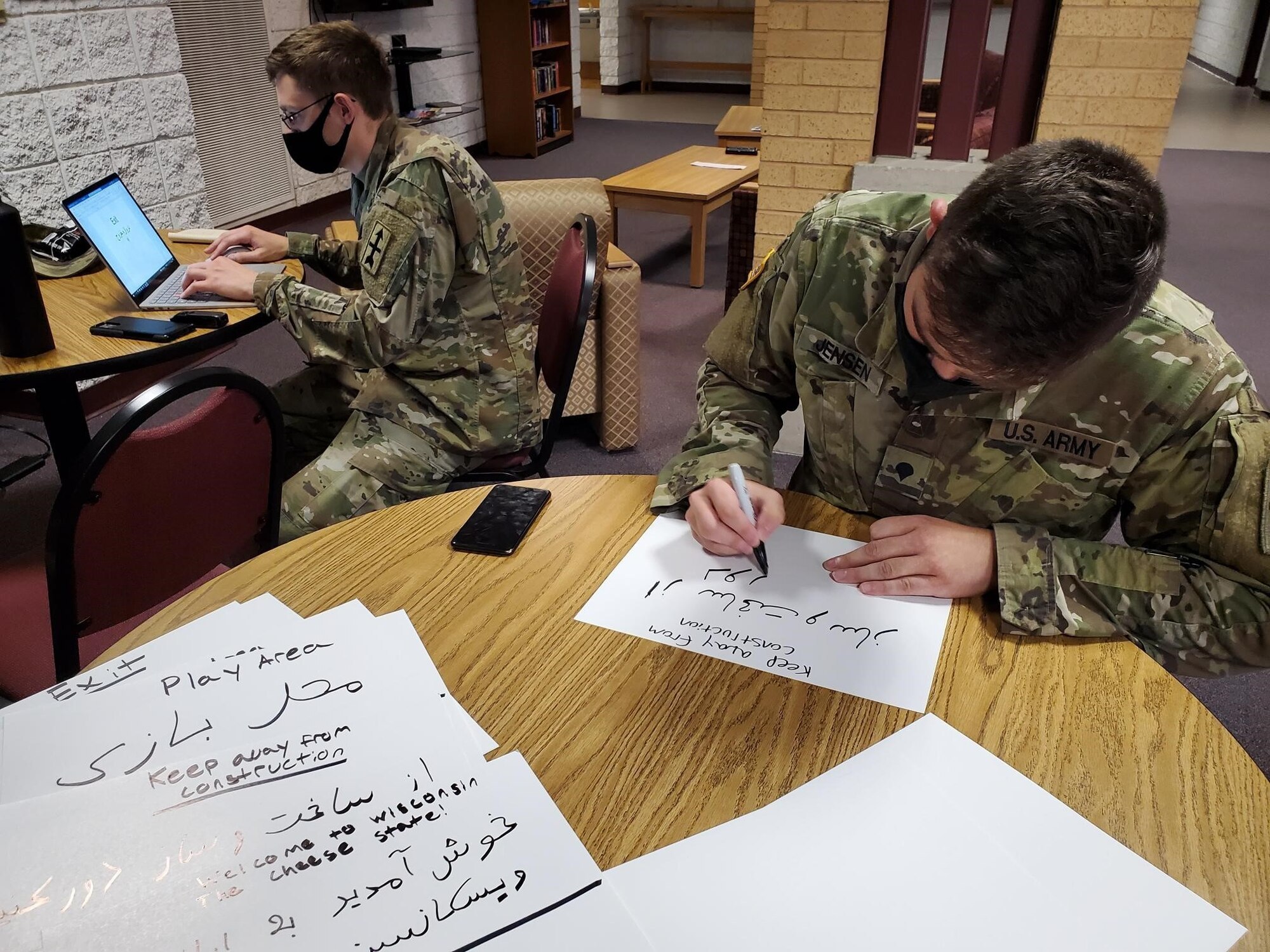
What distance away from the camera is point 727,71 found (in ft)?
34.0

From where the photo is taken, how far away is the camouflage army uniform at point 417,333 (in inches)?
61.8

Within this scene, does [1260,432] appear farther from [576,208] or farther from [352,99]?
[576,208]

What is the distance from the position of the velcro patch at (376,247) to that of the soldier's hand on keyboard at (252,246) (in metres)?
0.60

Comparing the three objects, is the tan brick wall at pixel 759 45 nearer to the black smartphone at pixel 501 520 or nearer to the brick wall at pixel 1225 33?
the brick wall at pixel 1225 33

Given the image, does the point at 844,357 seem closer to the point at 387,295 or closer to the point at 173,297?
the point at 387,295

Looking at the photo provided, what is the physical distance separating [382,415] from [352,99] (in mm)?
648

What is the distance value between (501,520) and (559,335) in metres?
0.79

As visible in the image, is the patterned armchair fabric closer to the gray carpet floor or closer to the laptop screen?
the gray carpet floor

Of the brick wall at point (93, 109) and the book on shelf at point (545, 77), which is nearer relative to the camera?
the brick wall at point (93, 109)

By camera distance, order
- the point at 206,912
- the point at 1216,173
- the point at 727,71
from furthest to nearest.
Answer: the point at 727,71 → the point at 1216,173 → the point at 206,912

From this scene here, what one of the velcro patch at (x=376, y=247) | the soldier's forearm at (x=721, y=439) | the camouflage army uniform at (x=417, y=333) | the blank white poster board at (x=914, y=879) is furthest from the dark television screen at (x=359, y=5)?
the blank white poster board at (x=914, y=879)

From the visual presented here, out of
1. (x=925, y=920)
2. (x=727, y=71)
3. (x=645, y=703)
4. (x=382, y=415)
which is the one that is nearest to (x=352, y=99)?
(x=382, y=415)

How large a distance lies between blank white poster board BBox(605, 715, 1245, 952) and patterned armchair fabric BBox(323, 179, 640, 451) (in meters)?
1.90

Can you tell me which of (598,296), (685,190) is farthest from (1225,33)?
(598,296)
